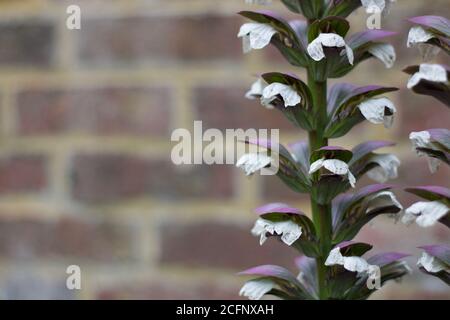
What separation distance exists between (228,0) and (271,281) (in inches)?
18.9

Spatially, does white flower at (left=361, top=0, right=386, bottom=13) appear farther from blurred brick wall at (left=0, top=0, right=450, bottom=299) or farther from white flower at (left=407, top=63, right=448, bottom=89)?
blurred brick wall at (left=0, top=0, right=450, bottom=299)

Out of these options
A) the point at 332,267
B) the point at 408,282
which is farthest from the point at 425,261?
the point at 408,282

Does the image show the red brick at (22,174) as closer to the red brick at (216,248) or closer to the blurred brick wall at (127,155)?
the blurred brick wall at (127,155)

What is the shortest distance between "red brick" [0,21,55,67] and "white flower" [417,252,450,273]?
2.02 ft

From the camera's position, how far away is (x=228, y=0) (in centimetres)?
81

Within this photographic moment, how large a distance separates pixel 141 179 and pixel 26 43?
21 centimetres

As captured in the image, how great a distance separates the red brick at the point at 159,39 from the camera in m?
0.82

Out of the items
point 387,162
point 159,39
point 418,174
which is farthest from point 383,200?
point 159,39

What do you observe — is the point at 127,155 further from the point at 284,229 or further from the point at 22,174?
the point at 284,229

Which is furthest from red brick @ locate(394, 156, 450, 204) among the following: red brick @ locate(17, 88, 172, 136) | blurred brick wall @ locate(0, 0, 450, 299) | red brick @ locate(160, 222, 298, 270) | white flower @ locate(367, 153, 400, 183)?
white flower @ locate(367, 153, 400, 183)

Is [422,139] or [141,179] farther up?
[141,179]

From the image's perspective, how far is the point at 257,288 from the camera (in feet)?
1.25
